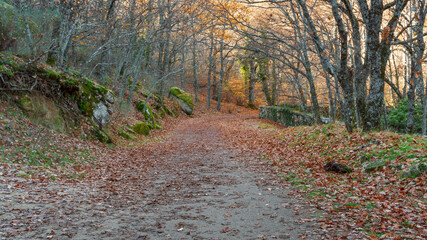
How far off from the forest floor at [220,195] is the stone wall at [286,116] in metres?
7.80

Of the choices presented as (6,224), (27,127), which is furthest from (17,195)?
(27,127)

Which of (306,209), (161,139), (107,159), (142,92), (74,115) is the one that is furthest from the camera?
(142,92)

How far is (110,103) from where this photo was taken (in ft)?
46.7

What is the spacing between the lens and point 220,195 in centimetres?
689

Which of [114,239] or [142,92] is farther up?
[142,92]

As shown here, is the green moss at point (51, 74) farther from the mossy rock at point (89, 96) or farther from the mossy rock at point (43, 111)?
the mossy rock at point (89, 96)

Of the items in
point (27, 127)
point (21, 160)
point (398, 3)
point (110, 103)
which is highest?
point (398, 3)

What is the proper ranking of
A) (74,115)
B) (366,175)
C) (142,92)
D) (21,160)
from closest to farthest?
1. (366,175)
2. (21,160)
3. (74,115)
4. (142,92)

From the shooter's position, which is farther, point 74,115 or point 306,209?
point 74,115

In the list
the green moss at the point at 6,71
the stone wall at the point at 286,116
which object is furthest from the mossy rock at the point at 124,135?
the stone wall at the point at 286,116

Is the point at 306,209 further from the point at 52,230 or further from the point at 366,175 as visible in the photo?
the point at 52,230

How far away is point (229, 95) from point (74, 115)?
108ft

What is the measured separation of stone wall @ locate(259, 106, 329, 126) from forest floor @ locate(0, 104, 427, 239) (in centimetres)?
780

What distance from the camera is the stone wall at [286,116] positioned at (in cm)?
1899
